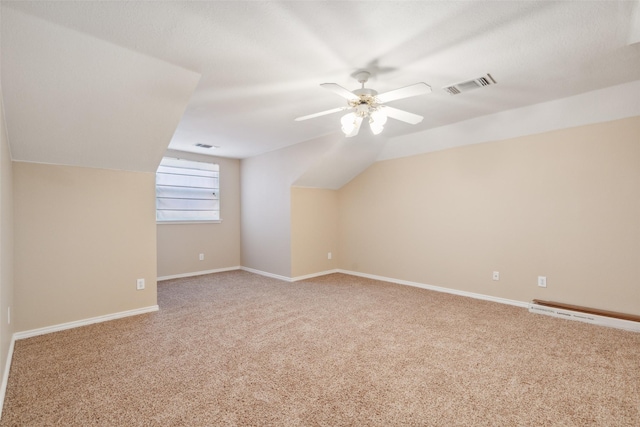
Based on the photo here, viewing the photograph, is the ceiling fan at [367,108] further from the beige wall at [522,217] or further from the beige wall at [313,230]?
the beige wall at [313,230]

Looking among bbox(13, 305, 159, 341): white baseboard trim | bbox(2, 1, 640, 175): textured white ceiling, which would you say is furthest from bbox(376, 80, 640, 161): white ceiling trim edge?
bbox(13, 305, 159, 341): white baseboard trim

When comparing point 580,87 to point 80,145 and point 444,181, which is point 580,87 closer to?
point 444,181

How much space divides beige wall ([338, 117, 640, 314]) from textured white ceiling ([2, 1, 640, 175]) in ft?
2.33

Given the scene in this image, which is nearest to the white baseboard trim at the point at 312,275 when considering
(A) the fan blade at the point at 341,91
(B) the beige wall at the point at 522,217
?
(B) the beige wall at the point at 522,217

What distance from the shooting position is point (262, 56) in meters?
2.20

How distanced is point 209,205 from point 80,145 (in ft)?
9.68

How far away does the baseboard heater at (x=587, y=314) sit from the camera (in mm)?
2826

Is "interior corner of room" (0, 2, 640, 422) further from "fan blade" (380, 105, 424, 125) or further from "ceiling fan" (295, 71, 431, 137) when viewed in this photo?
"fan blade" (380, 105, 424, 125)

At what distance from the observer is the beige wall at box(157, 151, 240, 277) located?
5.18 metres

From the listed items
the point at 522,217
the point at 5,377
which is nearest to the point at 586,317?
the point at 522,217

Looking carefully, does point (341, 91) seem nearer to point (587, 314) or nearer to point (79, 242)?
point (79, 242)

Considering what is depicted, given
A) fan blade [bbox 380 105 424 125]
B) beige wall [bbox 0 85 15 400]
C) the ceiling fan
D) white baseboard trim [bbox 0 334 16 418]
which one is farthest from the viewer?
fan blade [bbox 380 105 424 125]

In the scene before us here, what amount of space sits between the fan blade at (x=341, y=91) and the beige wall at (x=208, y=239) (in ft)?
13.4

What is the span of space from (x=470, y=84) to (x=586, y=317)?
2.63 metres
